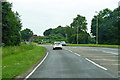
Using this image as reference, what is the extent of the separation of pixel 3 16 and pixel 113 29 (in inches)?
1864

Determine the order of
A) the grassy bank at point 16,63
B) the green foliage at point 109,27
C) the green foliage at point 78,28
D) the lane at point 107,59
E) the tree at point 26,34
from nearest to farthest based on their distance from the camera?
the grassy bank at point 16,63 → the lane at point 107,59 → the green foliage at point 109,27 → the green foliage at point 78,28 → the tree at point 26,34

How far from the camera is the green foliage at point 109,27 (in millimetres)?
68562

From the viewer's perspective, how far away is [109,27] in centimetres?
7062

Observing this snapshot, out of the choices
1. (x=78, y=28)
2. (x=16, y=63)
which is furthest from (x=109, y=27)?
(x=16, y=63)

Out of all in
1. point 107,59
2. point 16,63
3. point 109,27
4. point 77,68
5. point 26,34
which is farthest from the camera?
point 26,34

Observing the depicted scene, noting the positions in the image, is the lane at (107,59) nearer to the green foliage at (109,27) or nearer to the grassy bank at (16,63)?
the grassy bank at (16,63)

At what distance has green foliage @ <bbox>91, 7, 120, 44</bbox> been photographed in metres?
68.6

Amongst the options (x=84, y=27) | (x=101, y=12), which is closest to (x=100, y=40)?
(x=101, y=12)

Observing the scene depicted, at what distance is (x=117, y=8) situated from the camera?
7319 cm

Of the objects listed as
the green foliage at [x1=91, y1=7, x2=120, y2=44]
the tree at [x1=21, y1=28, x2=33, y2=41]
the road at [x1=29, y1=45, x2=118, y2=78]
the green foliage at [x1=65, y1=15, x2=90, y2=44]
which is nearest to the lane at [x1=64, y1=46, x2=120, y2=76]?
the road at [x1=29, y1=45, x2=118, y2=78]

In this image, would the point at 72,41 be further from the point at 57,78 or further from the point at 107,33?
the point at 57,78

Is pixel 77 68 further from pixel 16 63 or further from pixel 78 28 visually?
pixel 78 28

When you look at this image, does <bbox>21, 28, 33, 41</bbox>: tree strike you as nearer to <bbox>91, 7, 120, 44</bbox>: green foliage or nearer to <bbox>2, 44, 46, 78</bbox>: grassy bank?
<bbox>91, 7, 120, 44</bbox>: green foliage

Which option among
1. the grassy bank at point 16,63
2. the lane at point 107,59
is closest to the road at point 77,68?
the lane at point 107,59
